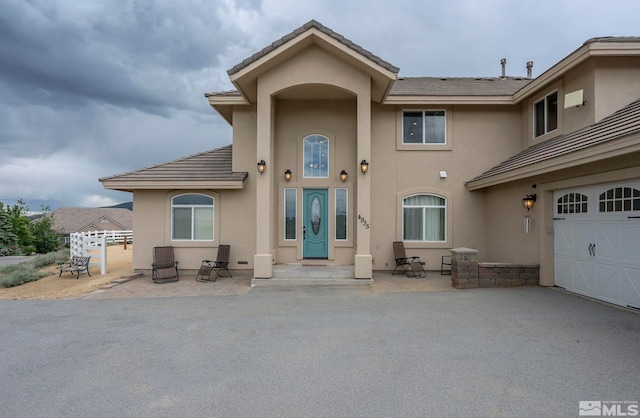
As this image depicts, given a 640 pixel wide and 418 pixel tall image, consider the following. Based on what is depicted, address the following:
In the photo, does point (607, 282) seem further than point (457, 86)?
No

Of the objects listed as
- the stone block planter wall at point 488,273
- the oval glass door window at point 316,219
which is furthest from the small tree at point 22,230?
the stone block planter wall at point 488,273

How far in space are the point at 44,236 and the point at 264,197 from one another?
21.3 meters

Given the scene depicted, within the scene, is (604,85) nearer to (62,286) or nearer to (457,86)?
(457,86)

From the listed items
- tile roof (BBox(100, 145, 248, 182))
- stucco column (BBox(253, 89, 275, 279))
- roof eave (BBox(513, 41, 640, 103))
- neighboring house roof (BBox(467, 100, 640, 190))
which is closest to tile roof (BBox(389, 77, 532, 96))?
roof eave (BBox(513, 41, 640, 103))

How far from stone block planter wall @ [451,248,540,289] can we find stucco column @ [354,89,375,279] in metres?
2.20

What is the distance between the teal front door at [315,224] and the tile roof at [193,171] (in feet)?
7.04

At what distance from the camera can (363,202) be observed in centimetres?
891

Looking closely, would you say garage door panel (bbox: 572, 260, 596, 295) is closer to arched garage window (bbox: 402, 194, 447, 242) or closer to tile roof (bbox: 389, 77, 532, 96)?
arched garage window (bbox: 402, 194, 447, 242)

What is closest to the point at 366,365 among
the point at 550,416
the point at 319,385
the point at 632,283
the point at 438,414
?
the point at 319,385

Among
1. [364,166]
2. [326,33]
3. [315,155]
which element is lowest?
[364,166]

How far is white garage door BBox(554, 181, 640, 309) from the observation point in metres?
6.01

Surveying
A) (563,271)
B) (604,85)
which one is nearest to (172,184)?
(563,271)

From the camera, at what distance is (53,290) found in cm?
828

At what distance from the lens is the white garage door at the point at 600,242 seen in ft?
19.7
